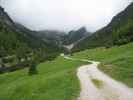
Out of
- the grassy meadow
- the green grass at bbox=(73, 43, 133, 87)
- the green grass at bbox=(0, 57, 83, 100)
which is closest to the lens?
the green grass at bbox=(0, 57, 83, 100)

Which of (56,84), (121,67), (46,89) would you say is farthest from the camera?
(121,67)

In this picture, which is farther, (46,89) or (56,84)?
(56,84)

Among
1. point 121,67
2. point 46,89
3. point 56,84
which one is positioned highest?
point 121,67

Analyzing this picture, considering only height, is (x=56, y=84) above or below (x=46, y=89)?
above

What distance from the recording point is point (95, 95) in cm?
2694

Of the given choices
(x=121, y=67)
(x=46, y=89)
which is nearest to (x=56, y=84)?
(x=46, y=89)

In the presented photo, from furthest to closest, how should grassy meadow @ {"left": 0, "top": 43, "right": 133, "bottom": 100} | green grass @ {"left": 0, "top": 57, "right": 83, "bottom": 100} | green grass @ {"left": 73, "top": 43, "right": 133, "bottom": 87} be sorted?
green grass @ {"left": 73, "top": 43, "right": 133, "bottom": 87}
grassy meadow @ {"left": 0, "top": 43, "right": 133, "bottom": 100}
green grass @ {"left": 0, "top": 57, "right": 83, "bottom": 100}

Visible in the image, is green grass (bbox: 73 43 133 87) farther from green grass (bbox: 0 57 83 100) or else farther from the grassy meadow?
green grass (bbox: 0 57 83 100)

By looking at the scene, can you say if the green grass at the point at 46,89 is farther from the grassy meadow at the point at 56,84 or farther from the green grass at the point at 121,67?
the green grass at the point at 121,67

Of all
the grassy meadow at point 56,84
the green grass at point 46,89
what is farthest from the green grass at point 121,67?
the green grass at point 46,89

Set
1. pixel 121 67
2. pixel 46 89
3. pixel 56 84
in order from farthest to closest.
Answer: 1. pixel 121 67
2. pixel 56 84
3. pixel 46 89

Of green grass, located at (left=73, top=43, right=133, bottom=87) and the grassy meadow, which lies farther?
green grass, located at (left=73, top=43, right=133, bottom=87)

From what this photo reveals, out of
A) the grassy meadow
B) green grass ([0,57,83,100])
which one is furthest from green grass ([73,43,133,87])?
green grass ([0,57,83,100])

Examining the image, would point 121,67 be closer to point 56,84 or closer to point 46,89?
point 56,84
